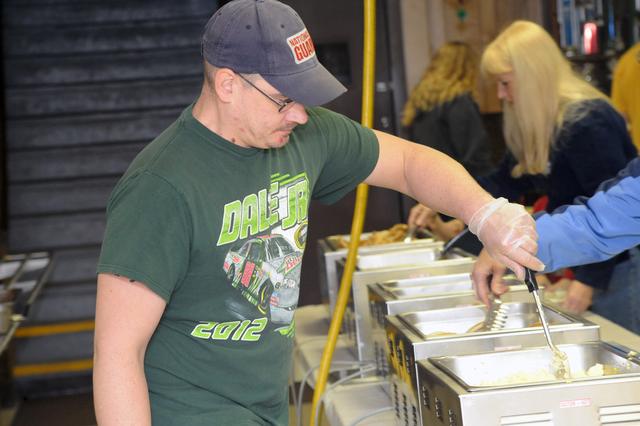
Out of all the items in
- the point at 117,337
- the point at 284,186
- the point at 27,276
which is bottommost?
the point at 27,276

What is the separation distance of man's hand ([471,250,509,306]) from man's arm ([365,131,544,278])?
0.17 metres

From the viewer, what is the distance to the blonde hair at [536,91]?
328 cm

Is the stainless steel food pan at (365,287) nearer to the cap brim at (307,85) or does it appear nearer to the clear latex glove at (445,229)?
the clear latex glove at (445,229)

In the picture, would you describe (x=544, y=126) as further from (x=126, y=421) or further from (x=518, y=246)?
(x=126, y=421)

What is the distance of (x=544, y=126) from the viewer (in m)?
3.28

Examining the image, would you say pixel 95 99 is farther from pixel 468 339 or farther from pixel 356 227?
pixel 468 339


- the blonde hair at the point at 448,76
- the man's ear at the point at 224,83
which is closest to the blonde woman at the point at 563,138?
the man's ear at the point at 224,83

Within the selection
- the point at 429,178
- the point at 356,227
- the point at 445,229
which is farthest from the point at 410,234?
the point at 429,178

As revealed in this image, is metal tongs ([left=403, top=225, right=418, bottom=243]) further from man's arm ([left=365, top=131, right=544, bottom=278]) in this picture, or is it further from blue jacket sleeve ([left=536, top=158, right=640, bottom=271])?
blue jacket sleeve ([left=536, top=158, right=640, bottom=271])

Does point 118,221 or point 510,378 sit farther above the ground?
point 118,221

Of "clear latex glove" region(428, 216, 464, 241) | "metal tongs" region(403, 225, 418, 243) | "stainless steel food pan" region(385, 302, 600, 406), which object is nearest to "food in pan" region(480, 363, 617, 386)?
"stainless steel food pan" region(385, 302, 600, 406)

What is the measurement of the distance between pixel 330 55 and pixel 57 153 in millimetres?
2040

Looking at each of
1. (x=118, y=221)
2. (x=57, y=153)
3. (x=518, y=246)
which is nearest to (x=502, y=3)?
(x=57, y=153)

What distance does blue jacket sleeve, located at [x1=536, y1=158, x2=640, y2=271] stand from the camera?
2131 millimetres
